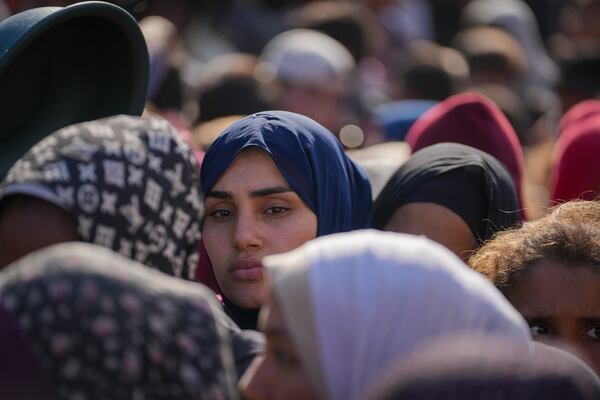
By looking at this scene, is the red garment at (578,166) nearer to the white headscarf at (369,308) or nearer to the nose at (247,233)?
the nose at (247,233)

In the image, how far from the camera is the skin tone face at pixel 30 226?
7.55 ft

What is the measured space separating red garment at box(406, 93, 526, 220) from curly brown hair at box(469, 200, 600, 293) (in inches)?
53.4

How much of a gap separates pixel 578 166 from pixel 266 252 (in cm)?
207

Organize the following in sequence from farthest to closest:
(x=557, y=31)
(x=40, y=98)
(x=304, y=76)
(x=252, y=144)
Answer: (x=557, y=31) → (x=304, y=76) → (x=252, y=144) → (x=40, y=98)

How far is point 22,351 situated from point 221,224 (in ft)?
5.54

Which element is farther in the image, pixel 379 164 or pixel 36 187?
pixel 379 164

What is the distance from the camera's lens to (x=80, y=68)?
10.3ft

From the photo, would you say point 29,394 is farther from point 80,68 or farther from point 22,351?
point 80,68

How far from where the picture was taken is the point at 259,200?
3.53 m

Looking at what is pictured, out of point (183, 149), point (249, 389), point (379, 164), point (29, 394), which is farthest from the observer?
point (379, 164)

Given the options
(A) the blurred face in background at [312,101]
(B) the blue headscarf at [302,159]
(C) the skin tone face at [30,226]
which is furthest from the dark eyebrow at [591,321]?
(A) the blurred face in background at [312,101]

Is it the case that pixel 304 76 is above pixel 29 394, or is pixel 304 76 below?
below

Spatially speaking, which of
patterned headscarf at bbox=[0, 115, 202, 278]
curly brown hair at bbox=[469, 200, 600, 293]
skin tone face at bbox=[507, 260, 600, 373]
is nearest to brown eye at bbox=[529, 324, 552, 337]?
skin tone face at bbox=[507, 260, 600, 373]

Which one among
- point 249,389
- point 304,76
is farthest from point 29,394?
point 304,76
